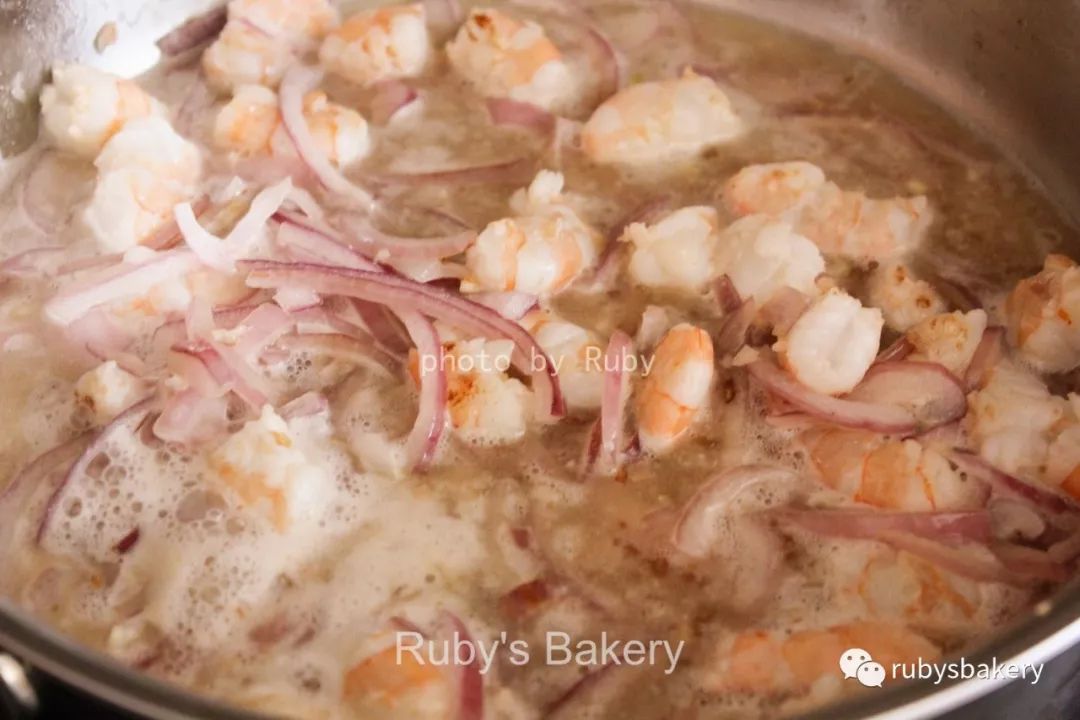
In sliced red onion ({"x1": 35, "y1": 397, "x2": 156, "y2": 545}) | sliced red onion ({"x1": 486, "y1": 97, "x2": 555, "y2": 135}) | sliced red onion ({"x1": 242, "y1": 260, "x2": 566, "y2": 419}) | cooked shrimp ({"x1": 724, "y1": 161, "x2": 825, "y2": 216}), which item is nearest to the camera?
sliced red onion ({"x1": 35, "y1": 397, "x2": 156, "y2": 545})

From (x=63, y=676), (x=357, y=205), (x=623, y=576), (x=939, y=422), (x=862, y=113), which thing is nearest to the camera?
(x=63, y=676)

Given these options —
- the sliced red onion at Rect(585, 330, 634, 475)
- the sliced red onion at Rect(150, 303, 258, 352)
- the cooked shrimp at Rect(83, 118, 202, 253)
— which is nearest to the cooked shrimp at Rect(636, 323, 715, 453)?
the sliced red onion at Rect(585, 330, 634, 475)

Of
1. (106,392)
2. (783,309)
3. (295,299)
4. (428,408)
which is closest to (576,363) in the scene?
(428,408)

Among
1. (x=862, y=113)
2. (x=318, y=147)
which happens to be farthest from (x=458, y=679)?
(x=862, y=113)

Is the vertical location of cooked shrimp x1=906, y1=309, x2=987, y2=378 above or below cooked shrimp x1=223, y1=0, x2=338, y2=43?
above

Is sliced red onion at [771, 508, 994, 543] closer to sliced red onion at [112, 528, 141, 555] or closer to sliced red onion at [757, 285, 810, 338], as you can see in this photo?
sliced red onion at [757, 285, 810, 338]

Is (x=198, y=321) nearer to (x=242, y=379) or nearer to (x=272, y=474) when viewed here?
(x=242, y=379)

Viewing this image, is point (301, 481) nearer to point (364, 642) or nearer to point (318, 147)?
point (364, 642)
